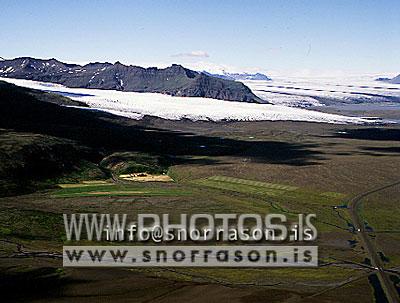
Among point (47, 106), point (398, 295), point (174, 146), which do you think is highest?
point (47, 106)

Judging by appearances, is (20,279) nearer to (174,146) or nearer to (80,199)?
(80,199)

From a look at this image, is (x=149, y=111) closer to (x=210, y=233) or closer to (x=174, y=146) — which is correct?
(x=174, y=146)

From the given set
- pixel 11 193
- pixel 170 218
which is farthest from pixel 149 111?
pixel 170 218

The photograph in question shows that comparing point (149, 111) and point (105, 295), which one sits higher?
point (149, 111)

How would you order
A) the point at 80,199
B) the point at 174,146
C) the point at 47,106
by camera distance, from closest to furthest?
the point at 80,199
the point at 174,146
the point at 47,106

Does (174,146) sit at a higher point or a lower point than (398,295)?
higher

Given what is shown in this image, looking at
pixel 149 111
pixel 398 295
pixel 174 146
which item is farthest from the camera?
pixel 149 111

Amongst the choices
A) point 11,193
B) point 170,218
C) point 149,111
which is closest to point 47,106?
point 149,111

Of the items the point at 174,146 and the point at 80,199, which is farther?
the point at 174,146

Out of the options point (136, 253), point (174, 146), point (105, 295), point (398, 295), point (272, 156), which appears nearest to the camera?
point (105, 295)

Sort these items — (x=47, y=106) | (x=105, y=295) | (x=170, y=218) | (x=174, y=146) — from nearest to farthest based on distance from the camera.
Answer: (x=105, y=295) < (x=170, y=218) < (x=174, y=146) < (x=47, y=106)
